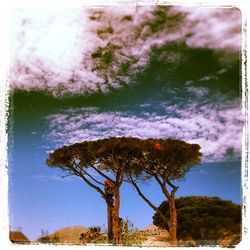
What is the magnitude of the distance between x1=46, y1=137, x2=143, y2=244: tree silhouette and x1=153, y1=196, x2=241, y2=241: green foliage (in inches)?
31.7

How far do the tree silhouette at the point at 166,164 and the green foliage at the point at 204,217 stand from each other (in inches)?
4.1

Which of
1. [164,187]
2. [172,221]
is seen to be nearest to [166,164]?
[164,187]

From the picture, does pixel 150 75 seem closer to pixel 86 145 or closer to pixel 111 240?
pixel 86 145

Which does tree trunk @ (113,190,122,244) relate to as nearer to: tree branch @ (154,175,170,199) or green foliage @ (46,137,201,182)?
green foliage @ (46,137,201,182)

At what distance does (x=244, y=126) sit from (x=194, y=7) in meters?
2.04

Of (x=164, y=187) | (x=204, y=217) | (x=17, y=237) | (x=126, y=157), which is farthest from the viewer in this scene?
(x=126, y=157)

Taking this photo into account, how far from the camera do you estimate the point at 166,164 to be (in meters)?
8.34

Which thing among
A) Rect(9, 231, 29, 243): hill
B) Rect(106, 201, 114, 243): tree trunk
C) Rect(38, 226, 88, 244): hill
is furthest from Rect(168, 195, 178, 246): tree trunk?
Rect(9, 231, 29, 243): hill

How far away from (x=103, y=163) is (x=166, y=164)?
113 cm

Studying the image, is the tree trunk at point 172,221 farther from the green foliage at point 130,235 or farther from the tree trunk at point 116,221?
the tree trunk at point 116,221

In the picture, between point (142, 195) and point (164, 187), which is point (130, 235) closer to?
point (142, 195)

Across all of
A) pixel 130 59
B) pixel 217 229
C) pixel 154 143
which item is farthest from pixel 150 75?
pixel 217 229

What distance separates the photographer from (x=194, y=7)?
24.3 ft

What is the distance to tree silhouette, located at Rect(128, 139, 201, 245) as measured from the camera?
8078mm
